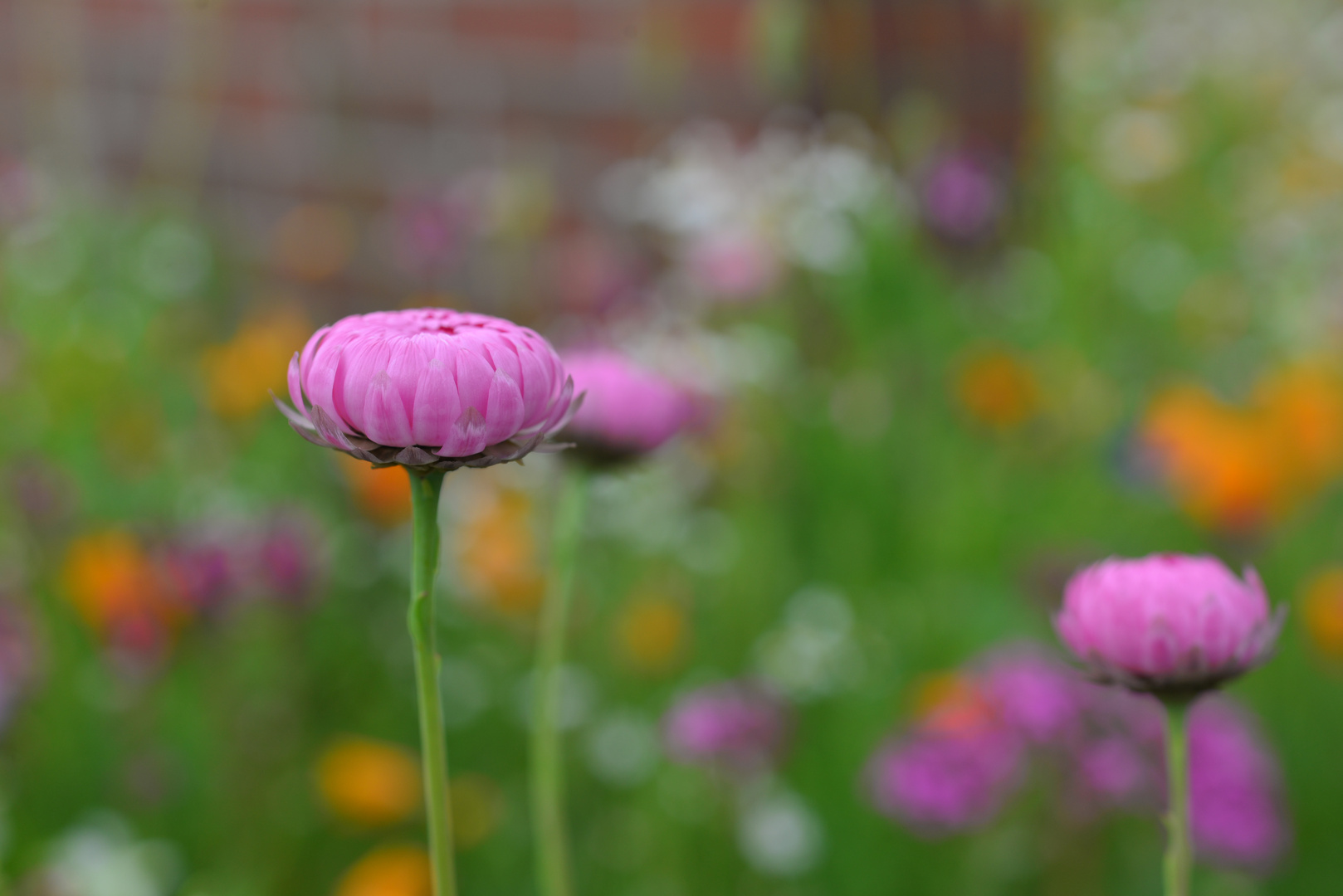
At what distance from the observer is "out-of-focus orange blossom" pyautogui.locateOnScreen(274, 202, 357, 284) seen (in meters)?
2.38

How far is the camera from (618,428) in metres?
0.67

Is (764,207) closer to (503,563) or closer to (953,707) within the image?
(503,563)

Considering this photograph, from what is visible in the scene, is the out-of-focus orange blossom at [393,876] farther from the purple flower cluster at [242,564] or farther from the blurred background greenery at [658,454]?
the purple flower cluster at [242,564]

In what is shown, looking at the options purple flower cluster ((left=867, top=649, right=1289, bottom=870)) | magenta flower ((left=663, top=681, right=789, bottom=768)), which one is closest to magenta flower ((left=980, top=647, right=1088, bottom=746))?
purple flower cluster ((left=867, top=649, right=1289, bottom=870))

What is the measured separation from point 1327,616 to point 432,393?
110cm

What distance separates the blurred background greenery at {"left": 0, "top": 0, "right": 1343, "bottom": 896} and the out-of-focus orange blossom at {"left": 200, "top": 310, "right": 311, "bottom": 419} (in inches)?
0.5

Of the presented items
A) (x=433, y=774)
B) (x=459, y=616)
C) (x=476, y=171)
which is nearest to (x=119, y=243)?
(x=476, y=171)

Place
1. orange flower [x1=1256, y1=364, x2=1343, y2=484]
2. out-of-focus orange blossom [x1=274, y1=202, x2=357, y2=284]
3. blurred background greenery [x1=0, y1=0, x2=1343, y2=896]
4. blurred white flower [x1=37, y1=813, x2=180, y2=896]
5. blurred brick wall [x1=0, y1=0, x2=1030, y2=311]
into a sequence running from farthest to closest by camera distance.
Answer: out-of-focus orange blossom [x1=274, y1=202, x2=357, y2=284] < blurred brick wall [x1=0, y1=0, x2=1030, y2=311] < orange flower [x1=1256, y1=364, x2=1343, y2=484] < blurred background greenery [x1=0, y1=0, x2=1343, y2=896] < blurred white flower [x1=37, y1=813, x2=180, y2=896]

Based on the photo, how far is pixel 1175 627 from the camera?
407 mm

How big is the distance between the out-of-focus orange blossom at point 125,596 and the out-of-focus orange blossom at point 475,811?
0.35 m

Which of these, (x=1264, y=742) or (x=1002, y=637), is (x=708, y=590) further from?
(x=1264, y=742)

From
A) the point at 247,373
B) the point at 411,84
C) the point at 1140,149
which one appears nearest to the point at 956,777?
the point at 247,373

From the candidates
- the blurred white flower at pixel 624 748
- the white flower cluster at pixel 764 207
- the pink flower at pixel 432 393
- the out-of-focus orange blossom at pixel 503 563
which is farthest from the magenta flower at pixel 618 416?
the white flower cluster at pixel 764 207

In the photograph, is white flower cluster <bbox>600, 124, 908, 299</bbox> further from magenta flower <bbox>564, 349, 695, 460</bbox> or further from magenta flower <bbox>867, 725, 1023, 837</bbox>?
magenta flower <bbox>564, 349, 695, 460</bbox>
